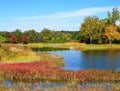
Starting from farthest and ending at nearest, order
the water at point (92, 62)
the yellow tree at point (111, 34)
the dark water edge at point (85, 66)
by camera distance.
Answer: the yellow tree at point (111, 34)
the water at point (92, 62)
the dark water edge at point (85, 66)

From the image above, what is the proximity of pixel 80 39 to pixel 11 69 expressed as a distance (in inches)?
3925

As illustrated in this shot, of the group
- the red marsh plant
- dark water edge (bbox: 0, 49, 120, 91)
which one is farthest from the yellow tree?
the red marsh plant

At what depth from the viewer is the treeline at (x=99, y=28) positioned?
121 metres

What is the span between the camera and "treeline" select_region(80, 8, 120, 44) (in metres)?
121

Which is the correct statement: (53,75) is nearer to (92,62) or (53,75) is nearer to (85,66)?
(85,66)

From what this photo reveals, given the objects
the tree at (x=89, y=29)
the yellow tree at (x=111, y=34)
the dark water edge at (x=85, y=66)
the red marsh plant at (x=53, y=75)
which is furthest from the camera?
the tree at (x=89, y=29)

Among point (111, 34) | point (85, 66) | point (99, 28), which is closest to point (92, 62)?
point (85, 66)

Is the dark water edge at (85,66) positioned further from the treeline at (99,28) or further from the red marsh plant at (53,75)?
the treeline at (99,28)

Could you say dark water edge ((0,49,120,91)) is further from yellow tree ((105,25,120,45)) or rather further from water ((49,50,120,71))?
yellow tree ((105,25,120,45))

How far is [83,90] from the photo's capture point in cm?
2314

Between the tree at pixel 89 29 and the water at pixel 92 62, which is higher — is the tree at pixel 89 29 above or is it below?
above

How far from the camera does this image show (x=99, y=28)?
12469 cm

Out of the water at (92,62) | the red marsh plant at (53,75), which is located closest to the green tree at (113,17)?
the water at (92,62)

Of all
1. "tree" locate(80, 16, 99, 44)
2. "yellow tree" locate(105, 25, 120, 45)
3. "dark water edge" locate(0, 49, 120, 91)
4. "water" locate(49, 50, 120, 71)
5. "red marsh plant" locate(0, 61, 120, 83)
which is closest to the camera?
"dark water edge" locate(0, 49, 120, 91)
